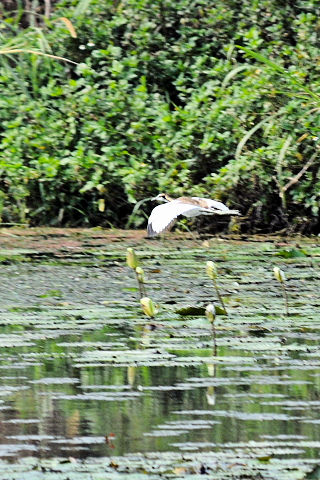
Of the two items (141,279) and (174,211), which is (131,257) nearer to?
(141,279)

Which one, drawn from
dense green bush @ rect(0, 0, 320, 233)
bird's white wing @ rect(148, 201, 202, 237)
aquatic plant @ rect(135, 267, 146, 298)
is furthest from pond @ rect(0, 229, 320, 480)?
dense green bush @ rect(0, 0, 320, 233)

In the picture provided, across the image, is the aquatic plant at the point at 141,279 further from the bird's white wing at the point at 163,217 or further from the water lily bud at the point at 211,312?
the bird's white wing at the point at 163,217

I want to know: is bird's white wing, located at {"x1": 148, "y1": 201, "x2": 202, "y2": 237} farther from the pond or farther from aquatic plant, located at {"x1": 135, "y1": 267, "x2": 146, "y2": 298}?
aquatic plant, located at {"x1": 135, "y1": 267, "x2": 146, "y2": 298}

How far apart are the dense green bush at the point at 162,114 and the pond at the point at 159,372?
60.8 inches

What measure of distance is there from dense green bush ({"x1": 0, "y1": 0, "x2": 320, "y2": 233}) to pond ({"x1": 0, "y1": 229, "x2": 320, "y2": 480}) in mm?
1543

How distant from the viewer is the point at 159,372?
14.2ft

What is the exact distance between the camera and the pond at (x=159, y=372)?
10.4 feet

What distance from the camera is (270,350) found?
15.4ft

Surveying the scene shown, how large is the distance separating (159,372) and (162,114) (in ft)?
18.6

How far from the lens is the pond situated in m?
3.16

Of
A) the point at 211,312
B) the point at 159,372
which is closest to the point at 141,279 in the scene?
the point at 211,312

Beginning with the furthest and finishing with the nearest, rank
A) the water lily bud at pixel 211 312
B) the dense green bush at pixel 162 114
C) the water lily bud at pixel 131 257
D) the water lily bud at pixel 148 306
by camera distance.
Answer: the dense green bush at pixel 162 114 < the water lily bud at pixel 131 257 < the water lily bud at pixel 148 306 < the water lily bud at pixel 211 312

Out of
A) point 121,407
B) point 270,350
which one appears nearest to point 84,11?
point 270,350

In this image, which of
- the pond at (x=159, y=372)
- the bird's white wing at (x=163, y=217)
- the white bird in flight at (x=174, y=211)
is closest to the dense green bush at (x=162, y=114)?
the white bird in flight at (x=174, y=211)
